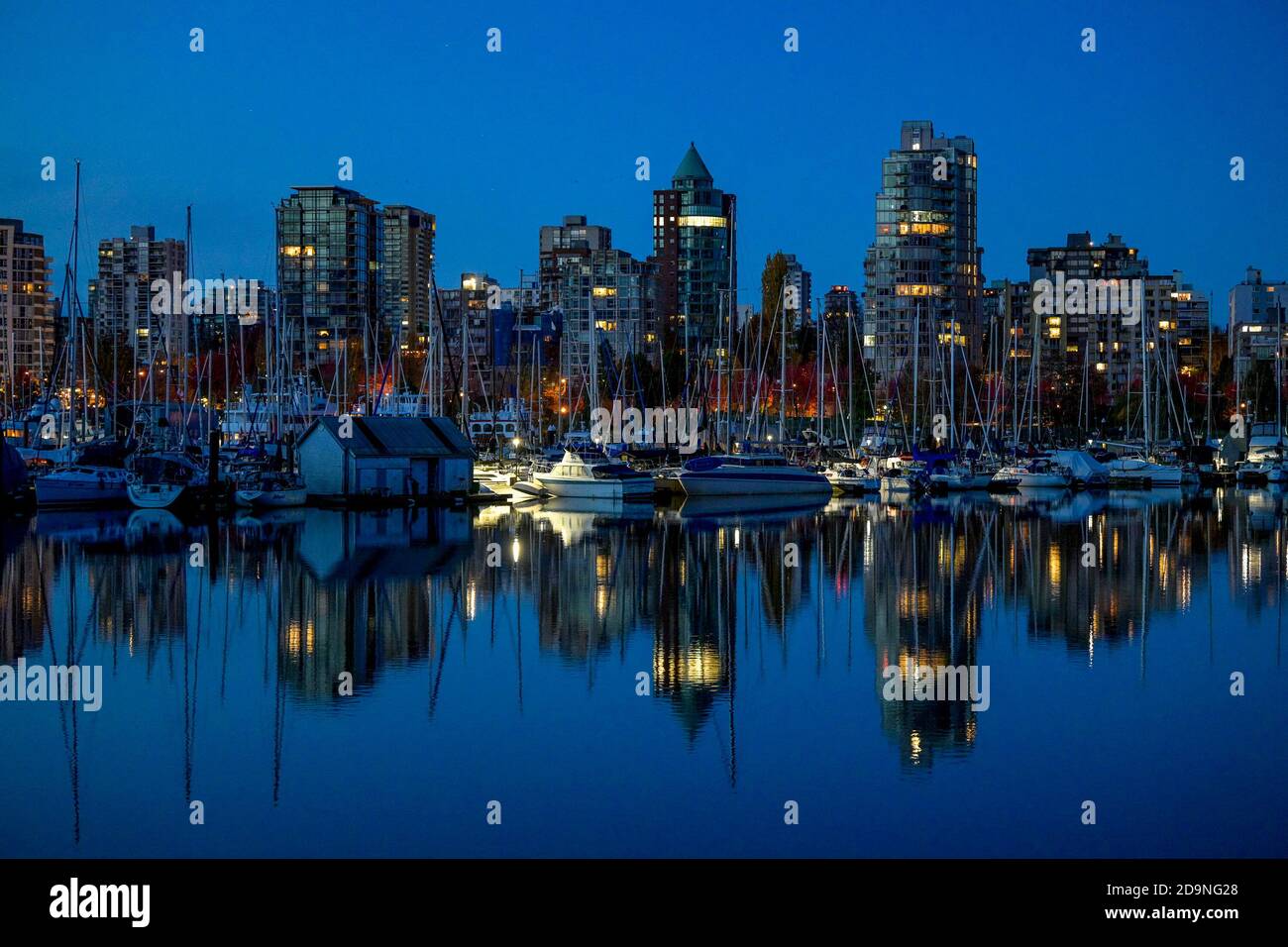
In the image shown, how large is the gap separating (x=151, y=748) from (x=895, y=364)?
518 feet

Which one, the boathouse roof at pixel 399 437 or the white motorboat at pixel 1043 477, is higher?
the boathouse roof at pixel 399 437

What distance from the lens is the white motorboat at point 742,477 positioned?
72.6 metres

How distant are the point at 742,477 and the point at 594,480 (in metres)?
7.96

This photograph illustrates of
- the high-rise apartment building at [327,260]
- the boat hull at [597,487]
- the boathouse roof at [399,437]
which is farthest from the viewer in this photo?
the high-rise apartment building at [327,260]

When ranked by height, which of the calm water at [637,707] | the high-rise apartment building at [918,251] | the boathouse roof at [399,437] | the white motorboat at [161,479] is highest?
the high-rise apartment building at [918,251]

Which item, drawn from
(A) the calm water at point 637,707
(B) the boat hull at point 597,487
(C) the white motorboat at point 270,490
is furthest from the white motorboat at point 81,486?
(B) the boat hull at point 597,487

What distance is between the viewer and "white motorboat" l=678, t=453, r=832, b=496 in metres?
72.6

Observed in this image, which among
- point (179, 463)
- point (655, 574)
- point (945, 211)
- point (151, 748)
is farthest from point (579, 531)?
point (945, 211)

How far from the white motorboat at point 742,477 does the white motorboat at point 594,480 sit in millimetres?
2942

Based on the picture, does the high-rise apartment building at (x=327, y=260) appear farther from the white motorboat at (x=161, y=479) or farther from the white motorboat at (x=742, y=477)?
the white motorboat at (x=161, y=479)

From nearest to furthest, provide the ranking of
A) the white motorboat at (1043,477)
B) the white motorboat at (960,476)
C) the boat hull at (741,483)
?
1. the boat hull at (741,483)
2. the white motorboat at (960,476)
3. the white motorboat at (1043,477)

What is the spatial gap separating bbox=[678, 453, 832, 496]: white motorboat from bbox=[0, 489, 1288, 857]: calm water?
2957 cm

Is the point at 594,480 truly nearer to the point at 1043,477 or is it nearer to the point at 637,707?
the point at 1043,477
